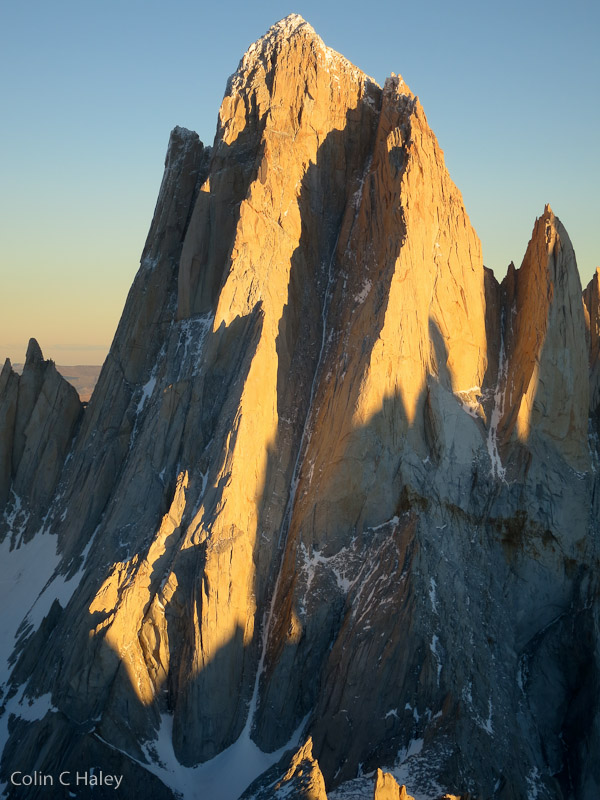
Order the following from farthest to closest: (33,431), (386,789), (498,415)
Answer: (33,431) < (498,415) < (386,789)

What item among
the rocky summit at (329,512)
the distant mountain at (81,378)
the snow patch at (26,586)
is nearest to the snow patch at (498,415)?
the rocky summit at (329,512)

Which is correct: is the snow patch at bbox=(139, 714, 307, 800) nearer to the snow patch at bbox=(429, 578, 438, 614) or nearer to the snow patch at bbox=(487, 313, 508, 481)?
the snow patch at bbox=(429, 578, 438, 614)

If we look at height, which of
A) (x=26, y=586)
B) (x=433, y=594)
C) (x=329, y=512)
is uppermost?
(x=329, y=512)

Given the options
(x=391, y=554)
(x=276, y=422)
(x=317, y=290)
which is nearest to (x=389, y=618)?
(x=391, y=554)

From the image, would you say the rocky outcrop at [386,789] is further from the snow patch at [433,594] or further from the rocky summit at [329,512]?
the snow patch at [433,594]

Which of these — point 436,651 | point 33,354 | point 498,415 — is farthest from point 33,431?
point 436,651

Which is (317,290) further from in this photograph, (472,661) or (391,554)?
(472,661)

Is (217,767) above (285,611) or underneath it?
underneath

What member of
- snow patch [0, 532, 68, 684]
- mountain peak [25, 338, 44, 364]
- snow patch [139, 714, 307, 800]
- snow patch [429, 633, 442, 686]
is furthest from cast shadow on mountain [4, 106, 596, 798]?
mountain peak [25, 338, 44, 364]

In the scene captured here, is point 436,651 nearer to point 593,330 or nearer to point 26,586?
point 593,330
